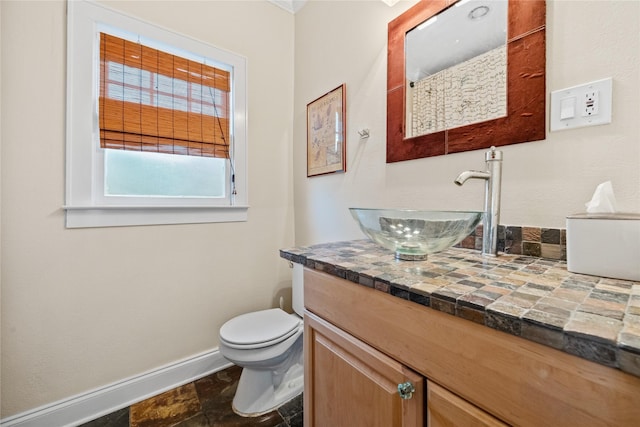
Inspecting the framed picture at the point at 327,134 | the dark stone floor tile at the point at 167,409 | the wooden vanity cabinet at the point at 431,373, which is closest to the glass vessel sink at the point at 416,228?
the wooden vanity cabinet at the point at 431,373

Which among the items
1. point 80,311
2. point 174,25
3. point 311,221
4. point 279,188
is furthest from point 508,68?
point 80,311

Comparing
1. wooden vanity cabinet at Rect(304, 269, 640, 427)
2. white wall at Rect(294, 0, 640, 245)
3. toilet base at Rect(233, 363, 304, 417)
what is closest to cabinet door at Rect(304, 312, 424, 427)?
wooden vanity cabinet at Rect(304, 269, 640, 427)

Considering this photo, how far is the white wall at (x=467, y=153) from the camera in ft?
2.26

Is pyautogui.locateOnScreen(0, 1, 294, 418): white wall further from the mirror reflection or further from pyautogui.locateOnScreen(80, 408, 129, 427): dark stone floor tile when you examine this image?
the mirror reflection

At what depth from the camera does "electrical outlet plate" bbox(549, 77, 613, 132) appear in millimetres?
704

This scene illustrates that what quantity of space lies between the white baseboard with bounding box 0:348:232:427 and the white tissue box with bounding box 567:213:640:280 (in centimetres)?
182

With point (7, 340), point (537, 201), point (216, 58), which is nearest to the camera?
point (537, 201)

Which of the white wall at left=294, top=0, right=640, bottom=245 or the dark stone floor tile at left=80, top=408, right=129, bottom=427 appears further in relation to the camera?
the dark stone floor tile at left=80, top=408, right=129, bottom=427

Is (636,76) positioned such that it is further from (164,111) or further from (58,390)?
(58,390)

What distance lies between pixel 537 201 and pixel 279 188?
1490 millimetres

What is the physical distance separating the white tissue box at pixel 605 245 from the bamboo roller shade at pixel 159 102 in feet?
5.57

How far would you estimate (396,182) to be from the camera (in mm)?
1234

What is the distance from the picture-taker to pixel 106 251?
52.4 inches

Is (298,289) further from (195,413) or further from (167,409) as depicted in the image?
(167,409)
